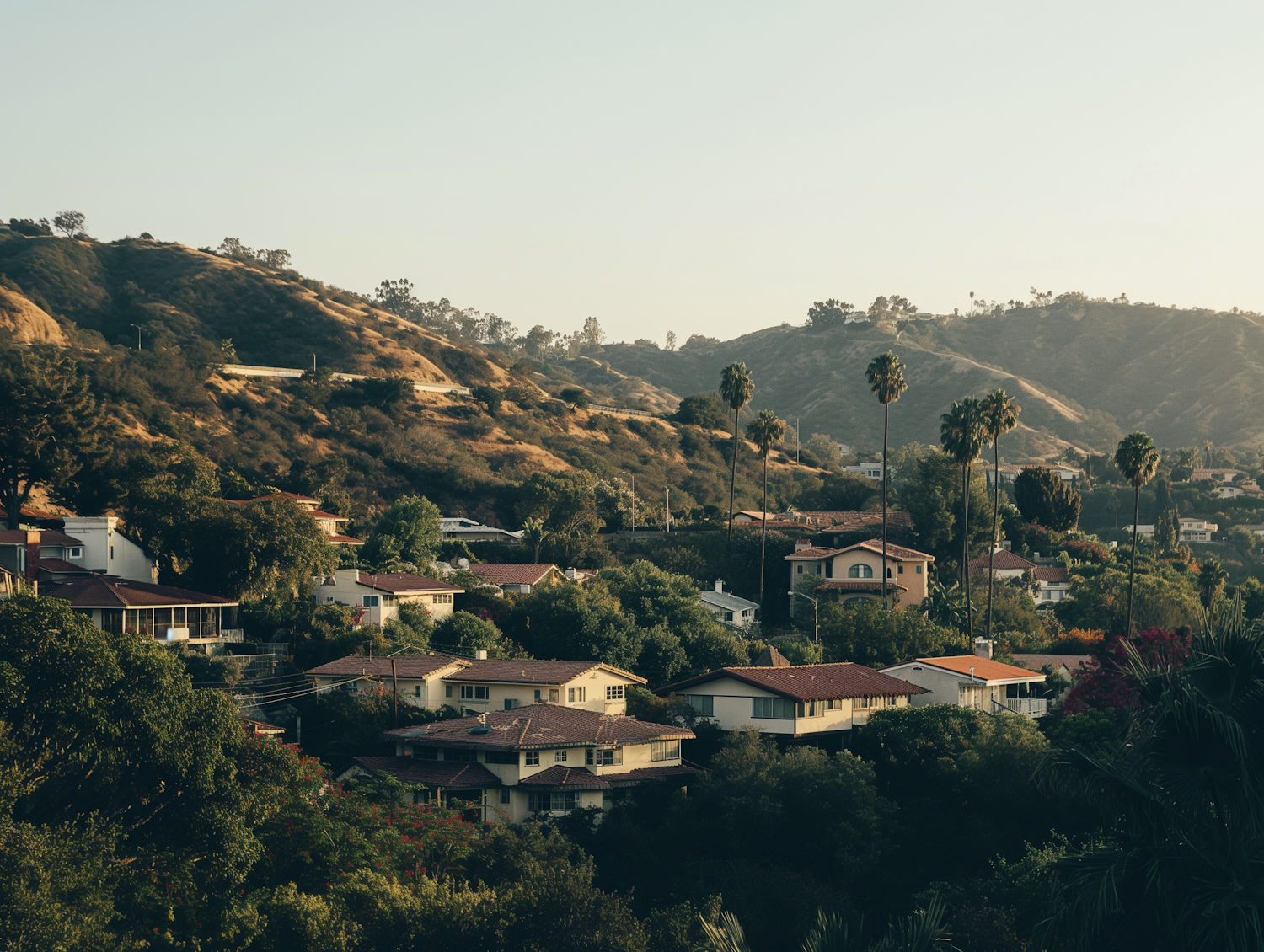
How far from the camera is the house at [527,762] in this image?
5041 cm

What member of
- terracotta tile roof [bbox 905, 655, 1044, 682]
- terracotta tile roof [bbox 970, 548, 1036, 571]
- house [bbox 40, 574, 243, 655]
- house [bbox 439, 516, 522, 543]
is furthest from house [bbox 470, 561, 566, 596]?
terracotta tile roof [bbox 970, 548, 1036, 571]

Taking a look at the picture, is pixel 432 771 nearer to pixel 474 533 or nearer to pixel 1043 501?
pixel 474 533

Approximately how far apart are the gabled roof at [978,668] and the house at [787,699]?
3.83 meters

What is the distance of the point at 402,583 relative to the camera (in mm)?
71062

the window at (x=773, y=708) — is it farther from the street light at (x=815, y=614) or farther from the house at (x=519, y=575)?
the house at (x=519, y=575)

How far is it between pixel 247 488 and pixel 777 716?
47.8m

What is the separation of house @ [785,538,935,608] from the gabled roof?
17381mm

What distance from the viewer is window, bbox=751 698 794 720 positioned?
58.8 meters

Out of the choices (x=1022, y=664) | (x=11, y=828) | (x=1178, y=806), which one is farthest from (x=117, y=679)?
(x=1022, y=664)

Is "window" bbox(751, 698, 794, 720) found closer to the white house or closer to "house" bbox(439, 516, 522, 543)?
the white house

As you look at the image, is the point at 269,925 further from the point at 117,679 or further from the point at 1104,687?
the point at 1104,687

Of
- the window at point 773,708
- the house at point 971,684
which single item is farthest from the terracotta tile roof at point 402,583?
the house at point 971,684

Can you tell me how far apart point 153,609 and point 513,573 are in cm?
2683

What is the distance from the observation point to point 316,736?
55.2 meters
